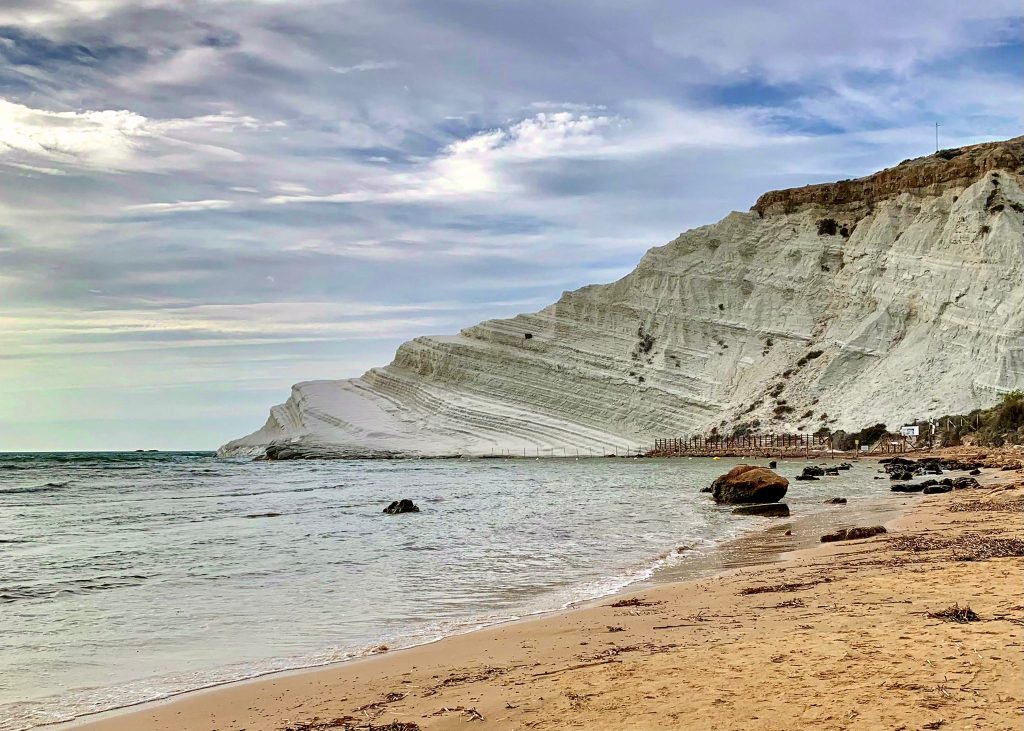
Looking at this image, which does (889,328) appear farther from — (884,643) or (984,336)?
(884,643)

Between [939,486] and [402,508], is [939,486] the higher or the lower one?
the lower one

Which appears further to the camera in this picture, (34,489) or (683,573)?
(34,489)

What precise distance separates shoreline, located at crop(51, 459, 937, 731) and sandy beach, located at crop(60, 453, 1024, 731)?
0.07m

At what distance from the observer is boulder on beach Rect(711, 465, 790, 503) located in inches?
869

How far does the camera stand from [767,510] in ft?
67.6

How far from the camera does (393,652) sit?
7.41m

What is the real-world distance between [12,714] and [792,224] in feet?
280

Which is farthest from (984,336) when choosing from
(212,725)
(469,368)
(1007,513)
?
(212,725)

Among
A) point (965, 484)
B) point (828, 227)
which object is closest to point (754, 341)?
point (828, 227)

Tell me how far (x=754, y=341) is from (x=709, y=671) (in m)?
76.5

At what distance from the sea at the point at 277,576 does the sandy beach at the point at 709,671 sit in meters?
0.95

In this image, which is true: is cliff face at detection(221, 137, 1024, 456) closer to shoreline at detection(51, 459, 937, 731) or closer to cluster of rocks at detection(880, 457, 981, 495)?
cluster of rocks at detection(880, 457, 981, 495)

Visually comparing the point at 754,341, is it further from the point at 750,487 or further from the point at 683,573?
the point at 683,573

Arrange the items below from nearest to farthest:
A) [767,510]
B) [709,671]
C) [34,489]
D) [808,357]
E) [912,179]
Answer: [709,671] → [767,510] → [34,489] → [808,357] → [912,179]
